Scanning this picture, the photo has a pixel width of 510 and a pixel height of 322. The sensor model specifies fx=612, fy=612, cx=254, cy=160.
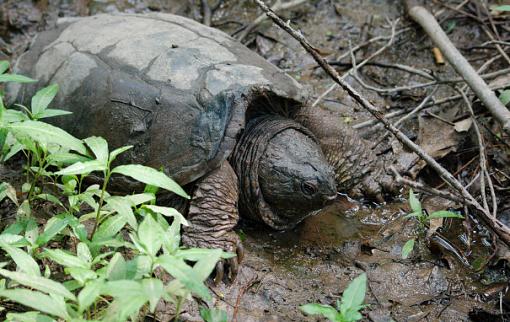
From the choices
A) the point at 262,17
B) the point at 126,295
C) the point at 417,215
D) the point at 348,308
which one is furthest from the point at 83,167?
the point at 262,17

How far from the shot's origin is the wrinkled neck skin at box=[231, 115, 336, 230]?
3.70 m

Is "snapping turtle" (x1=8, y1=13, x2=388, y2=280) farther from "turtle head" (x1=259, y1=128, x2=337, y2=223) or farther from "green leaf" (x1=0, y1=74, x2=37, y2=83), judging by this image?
"green leaf" (x1=0, y1=74, x2=37, y2=83)

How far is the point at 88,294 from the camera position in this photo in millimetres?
2143

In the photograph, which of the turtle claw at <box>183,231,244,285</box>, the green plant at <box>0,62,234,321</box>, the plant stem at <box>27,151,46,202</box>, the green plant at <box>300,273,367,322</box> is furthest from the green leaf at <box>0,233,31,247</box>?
the green plant at <box>300,273,367,322</box>

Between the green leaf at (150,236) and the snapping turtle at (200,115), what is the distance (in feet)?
3.72

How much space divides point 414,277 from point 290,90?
1.41 m

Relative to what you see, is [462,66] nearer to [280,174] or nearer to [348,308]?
[280,174]

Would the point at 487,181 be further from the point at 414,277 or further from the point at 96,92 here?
the point at 96,92

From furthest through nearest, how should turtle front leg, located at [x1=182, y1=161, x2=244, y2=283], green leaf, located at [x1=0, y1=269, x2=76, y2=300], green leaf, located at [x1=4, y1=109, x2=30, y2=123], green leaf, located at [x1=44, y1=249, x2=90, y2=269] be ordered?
turtle front leg, located at [x1=182, y1=161, x2=244, y2=283], green leaf, located at [x1=4, y1=109, x2=30, y2=123], green leaf, located at [x1=44, y1=249, x2=90, y2=269], green leaf, located at [x1=0, y1=269, x2=76, y2=300]

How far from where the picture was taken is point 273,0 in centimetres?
629

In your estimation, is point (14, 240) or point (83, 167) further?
point (14, 240)

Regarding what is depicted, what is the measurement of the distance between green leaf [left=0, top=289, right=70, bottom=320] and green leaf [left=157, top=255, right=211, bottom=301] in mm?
383

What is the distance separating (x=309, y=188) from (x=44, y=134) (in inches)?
66.3

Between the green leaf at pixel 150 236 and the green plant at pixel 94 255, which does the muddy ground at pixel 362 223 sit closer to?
the green plant at pixel 94 255
